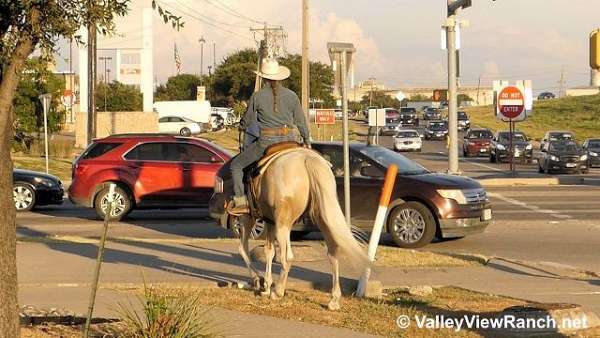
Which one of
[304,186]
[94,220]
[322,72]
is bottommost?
[94,220]

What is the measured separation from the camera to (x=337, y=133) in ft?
270

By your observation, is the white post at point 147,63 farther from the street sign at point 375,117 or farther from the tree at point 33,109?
the street sign at point 375,117

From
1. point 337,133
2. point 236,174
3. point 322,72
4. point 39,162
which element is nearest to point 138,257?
point 236,174

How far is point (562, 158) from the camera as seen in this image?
42.5m

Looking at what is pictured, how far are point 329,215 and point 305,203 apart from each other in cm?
41

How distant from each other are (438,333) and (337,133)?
7431 cm

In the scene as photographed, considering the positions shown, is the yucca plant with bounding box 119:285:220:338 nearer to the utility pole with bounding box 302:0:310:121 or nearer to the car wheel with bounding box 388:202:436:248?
the car wheel with bounding box 388:202:436:248

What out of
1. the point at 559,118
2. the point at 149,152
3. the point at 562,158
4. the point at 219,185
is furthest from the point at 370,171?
the point at 559,118

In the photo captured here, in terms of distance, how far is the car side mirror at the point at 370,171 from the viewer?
16438mm

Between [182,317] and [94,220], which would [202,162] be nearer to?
Answer: [94,220]

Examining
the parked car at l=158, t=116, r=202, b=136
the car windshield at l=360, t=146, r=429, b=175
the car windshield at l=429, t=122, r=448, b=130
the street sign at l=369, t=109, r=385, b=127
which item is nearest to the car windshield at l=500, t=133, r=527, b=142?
the street sign at l=369, t=109, r=385, b=127

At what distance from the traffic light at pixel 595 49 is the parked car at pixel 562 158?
34229 mm

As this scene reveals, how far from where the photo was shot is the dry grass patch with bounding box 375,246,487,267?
514 inches

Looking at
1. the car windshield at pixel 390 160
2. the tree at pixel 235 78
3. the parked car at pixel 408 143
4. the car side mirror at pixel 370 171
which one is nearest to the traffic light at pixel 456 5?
the car windshield at pixel 390 160
